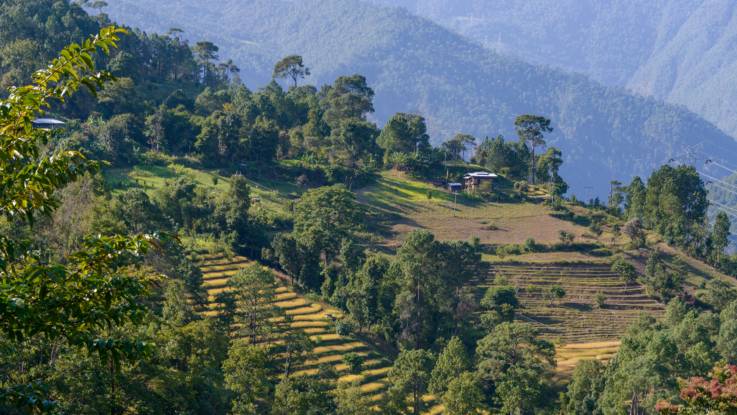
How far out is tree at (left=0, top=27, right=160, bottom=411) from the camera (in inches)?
306

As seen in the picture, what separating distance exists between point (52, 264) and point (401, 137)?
227 ft

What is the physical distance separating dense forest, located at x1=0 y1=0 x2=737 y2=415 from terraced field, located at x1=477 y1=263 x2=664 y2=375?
2.83 feet

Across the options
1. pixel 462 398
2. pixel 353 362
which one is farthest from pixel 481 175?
pixel 462 398

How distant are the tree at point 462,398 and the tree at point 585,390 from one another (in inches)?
217

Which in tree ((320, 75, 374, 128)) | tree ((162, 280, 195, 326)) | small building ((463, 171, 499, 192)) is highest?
tree ((320, 75, 374, 128))

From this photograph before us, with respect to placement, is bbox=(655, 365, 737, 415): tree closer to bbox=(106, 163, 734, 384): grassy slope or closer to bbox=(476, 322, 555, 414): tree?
bbox=(476, 322, 555, 414): tree

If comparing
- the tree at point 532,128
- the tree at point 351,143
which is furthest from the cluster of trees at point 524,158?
the tree at point 351,143

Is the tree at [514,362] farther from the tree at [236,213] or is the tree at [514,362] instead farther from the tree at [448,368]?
the tree at [236,213]

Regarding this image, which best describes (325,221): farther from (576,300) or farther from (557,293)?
(576,300)

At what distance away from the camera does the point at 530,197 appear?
2790 inches

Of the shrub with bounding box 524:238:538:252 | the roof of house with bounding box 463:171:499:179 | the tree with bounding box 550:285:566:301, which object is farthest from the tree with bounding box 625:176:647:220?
the tree with bounding box 550:285:566:301

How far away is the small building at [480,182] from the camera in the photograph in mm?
69887

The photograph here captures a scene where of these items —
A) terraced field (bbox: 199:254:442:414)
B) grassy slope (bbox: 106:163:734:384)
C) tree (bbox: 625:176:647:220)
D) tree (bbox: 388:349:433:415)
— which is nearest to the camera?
tree (bbox: 388:349:433:415)

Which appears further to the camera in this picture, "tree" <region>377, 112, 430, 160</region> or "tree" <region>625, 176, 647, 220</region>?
"tree" <region>377, 112, 430, 160</region>
